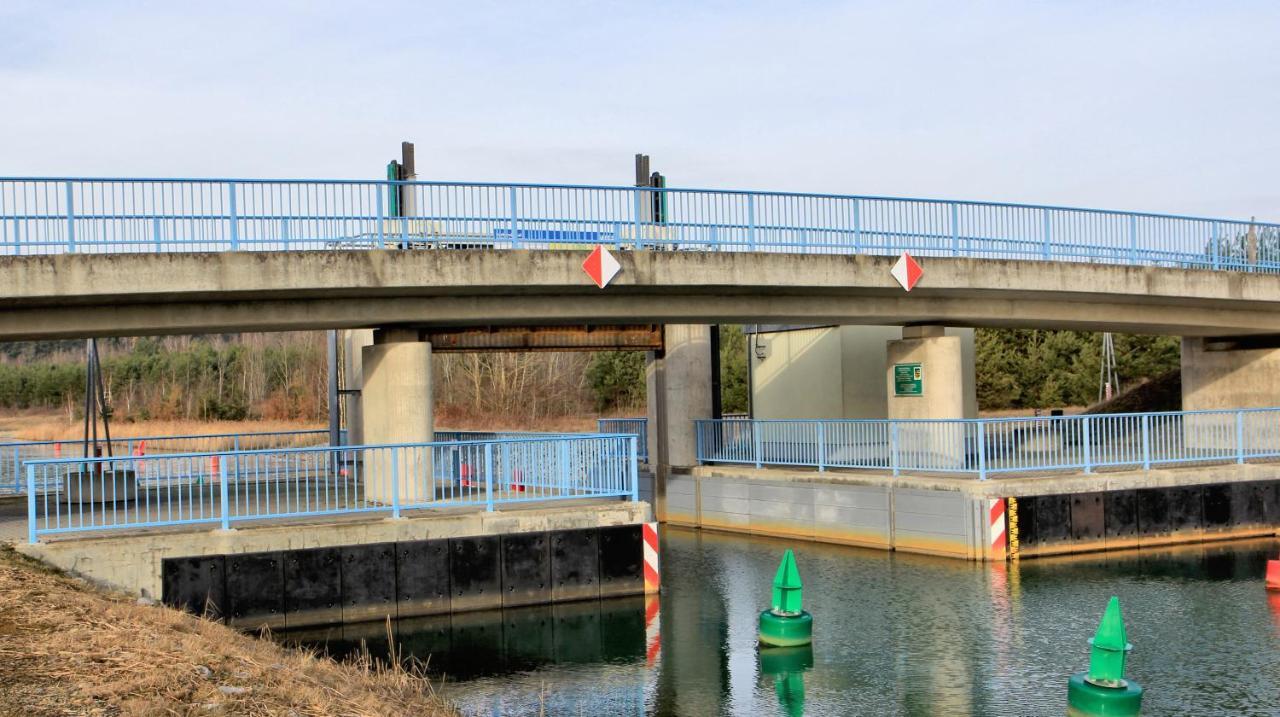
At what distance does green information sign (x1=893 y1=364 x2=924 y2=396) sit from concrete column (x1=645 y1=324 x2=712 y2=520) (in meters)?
4.33

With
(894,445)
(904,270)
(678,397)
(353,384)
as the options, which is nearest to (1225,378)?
(894,445)

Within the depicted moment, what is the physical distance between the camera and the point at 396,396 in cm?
1931

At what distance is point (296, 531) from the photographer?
609 inches

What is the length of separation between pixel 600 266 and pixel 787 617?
684cm

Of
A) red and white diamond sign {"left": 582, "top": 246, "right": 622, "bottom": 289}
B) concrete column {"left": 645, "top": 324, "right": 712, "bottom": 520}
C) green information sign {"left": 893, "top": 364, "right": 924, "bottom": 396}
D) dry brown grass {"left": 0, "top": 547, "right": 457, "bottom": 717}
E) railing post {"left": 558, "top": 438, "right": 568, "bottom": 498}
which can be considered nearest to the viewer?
dry brown grass {"left": 0, "top": 547, "right": 457, "bottom": 717}

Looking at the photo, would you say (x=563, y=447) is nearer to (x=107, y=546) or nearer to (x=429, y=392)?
(x=429, y=392)

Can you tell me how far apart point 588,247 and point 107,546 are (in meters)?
8.70

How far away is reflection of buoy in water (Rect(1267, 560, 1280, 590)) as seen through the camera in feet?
56.0

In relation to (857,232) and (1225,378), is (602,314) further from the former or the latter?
(1225,378)

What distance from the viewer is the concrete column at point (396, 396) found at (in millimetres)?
18656

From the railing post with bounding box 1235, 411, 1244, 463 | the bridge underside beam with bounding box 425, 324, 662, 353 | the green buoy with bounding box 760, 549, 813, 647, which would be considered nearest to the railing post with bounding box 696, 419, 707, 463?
the bridge underside beam with bounding box 425, 324, 662, 353

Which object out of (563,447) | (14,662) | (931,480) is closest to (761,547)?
(931,480)

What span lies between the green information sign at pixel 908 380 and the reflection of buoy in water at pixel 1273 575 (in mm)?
7786

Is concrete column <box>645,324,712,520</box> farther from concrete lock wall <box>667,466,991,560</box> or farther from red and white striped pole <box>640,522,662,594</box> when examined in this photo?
red and white striped pole <box>640,522,662,594</box>
